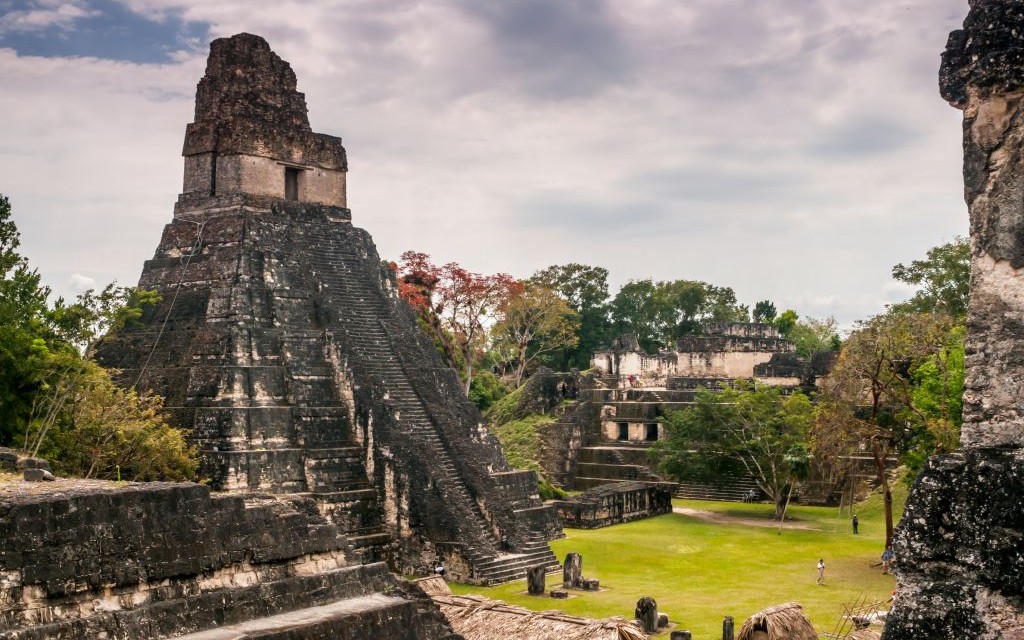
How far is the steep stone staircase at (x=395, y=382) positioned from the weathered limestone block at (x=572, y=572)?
1216mm

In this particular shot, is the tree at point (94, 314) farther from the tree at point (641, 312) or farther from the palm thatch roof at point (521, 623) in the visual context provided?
the tree at point (641, 312)

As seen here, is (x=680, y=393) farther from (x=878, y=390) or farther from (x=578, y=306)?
(x=578, y=306)

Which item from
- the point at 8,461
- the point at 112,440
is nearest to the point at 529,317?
the point at 112,440

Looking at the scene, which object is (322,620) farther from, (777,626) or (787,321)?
(787,321)

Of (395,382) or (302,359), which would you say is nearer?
(302,359)

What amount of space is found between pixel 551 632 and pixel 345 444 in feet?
26.0

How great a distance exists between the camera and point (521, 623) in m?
12.4

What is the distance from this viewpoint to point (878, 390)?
19.8 m

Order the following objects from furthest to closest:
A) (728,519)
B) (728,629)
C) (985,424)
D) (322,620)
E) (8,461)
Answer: (728,519)
(728,629)
(8,461)
(322,620)
(985,424)

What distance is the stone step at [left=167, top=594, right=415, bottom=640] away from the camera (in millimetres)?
9516

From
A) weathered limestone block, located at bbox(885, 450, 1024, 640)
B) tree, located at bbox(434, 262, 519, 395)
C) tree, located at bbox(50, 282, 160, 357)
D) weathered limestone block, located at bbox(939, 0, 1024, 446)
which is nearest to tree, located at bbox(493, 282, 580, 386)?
tree, located at bbox(434, 262, 519, 395)

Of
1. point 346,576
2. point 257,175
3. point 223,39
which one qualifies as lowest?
point 346,576

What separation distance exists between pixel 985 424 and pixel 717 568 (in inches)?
638

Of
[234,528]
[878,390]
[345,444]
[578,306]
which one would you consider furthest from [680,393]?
[234,528]
